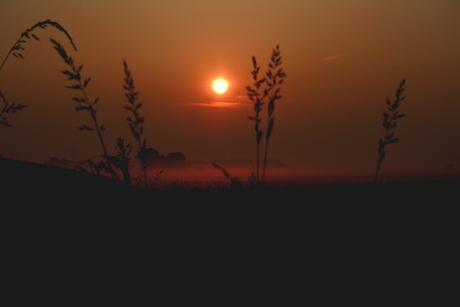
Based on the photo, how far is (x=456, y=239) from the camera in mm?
2699

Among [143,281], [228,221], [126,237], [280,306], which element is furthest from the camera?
[228,221]

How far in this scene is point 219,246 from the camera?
2393mm

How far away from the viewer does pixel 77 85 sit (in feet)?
9.11

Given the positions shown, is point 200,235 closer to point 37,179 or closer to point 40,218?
point 40,218

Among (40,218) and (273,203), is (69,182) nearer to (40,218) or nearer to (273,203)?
(40,218)

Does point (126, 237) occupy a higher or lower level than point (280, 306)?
higher

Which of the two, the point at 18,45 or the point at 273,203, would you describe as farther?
the point at 18,45

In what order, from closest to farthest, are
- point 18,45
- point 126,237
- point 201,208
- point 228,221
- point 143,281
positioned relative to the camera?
1. point 143,281
2. point 126,237
3. point 228,221
4. point 201,208
5. point 18,45

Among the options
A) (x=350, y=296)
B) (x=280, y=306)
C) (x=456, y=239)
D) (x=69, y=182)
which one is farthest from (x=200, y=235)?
(x=456, y=239)

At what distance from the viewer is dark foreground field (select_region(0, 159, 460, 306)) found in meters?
2.16

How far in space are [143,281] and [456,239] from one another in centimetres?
184

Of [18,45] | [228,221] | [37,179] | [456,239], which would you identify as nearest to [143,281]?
[228,221]

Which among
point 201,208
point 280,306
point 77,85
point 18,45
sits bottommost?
point 280,306

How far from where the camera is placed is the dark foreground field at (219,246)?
2.16m
